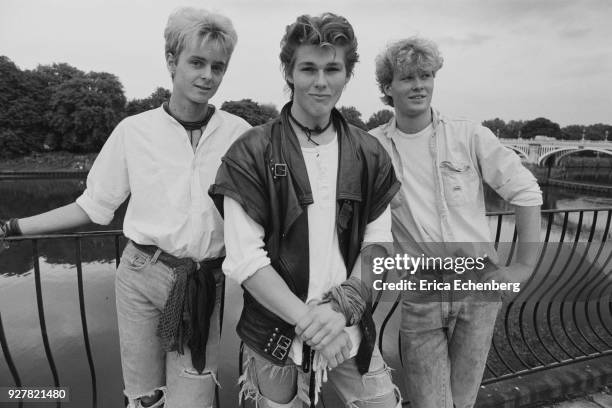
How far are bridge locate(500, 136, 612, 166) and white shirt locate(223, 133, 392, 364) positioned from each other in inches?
2131

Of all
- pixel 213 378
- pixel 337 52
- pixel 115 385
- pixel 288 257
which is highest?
pixel 337 52

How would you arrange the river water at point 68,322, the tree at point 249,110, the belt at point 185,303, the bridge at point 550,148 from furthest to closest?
the tree at point 249,110
the bridge at point 550,148
the river water at point 68,322
the belt at point 185,303

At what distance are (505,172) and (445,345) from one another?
3.24 ft

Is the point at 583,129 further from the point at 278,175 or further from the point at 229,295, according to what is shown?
the point at 278,175

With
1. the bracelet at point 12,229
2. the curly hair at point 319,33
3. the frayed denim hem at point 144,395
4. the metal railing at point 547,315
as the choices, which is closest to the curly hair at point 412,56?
the curly hair at point 319,33

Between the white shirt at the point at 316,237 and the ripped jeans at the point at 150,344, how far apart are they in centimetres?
52

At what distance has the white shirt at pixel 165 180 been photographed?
187 centimetres

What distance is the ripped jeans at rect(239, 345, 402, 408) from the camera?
1721mm

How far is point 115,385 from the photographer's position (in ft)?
37.8

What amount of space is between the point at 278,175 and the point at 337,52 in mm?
550

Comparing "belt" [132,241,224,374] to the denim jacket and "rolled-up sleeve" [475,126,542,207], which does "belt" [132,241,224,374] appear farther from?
"rolled-up sleeve" [475,126,542,207]

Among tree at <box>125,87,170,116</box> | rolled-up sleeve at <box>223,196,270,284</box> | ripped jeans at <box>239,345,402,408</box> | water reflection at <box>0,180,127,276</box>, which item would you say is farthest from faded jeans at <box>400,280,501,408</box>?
tree at <box>125,87,170,116</box>

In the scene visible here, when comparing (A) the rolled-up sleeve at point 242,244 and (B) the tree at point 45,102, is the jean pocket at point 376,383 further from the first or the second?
(B) the tree at point 45,102

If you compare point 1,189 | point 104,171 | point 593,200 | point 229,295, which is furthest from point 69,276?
point 593,200
